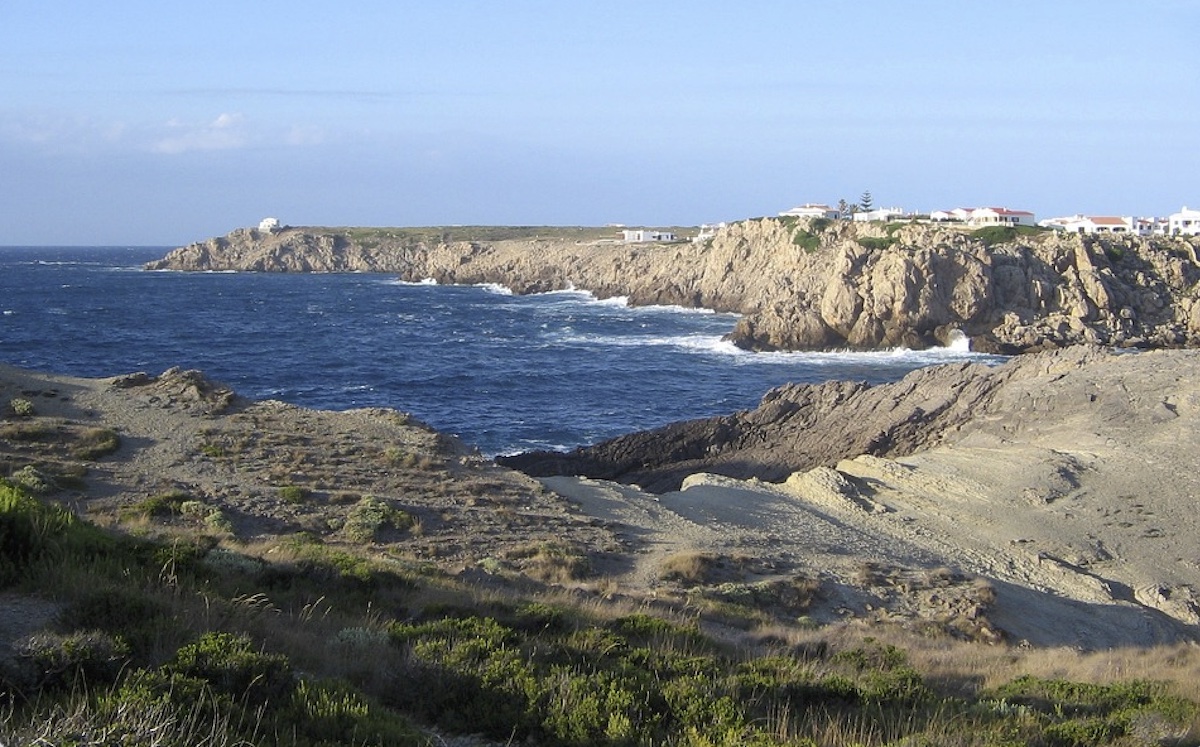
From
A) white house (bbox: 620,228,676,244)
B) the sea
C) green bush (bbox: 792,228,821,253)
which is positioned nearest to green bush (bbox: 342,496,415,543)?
the sea

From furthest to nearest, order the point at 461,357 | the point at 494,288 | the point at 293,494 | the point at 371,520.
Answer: the point at 494,288 < the point at 461,357 < the point at 293,494 < the point at 371,520

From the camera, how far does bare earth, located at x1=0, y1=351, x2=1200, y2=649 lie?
57.9 ft

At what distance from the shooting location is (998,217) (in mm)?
112500

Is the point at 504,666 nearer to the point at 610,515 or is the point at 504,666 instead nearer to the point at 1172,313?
the point at 610,515

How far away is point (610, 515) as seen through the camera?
21.7m

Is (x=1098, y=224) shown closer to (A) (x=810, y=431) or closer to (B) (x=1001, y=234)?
(B) (x=1001, y=234)

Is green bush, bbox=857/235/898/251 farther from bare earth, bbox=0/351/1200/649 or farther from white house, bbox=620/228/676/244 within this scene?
white house, bbox=620/228/676/244

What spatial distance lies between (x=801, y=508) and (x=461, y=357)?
4075 cm

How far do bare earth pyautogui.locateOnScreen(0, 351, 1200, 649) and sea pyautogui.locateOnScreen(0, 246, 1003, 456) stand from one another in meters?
13.9

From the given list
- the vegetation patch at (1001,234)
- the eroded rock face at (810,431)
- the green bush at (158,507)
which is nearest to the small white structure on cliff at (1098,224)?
the vegetation patch at (1001,234)

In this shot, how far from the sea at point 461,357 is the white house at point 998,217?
40.0 meters

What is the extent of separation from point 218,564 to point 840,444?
24940 millimetres

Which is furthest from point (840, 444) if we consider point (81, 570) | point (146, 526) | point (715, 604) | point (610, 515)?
point (81, 570)

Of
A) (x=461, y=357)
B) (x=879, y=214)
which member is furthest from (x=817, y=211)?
(x=461, y=357)
